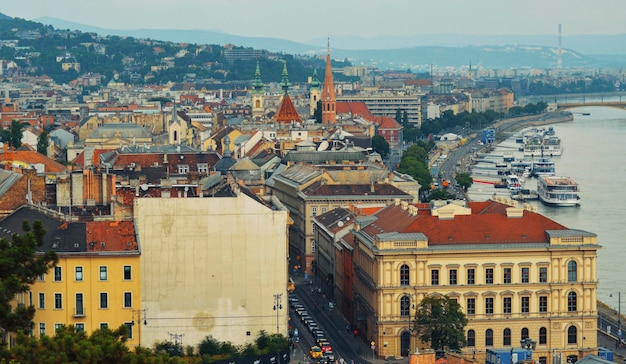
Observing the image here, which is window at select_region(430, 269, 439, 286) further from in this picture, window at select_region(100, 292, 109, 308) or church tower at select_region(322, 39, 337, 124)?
church tower at select_region(322, 39, 337, 124)

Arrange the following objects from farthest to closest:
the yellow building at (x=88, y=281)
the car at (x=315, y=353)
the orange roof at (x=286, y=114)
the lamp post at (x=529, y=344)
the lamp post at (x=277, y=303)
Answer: the orange roof at (x=286, y=114) → the car at (x=315, y=353) → the lamp post at (x=529, y=344) → the lamp post at (x=277, y=303) → the yellow building at (x=88, y=281)

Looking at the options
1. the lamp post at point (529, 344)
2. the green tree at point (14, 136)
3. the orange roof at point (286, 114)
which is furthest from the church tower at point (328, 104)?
the lamp post at point (529, 344)

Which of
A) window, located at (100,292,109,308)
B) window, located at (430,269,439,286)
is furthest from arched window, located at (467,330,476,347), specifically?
window, located at (100,292,109,308)

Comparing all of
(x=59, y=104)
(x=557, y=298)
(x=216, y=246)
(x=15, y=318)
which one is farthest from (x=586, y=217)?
(x=59, y=104)

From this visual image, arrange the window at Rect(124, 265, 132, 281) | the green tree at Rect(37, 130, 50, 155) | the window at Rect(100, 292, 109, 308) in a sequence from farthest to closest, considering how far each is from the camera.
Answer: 1. the green tree at Rect(37, 130, 50, 155)
2. the window at Rect(124, 265, 132, 281)
3. the window at Rect(100, 292, 109, 308)

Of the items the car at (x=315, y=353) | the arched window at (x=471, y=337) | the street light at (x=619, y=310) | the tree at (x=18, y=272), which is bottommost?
the street light at (x=619, y=310)

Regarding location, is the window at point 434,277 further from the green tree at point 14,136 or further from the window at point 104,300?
the green tree at point 14,136

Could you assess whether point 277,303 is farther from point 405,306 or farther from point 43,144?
point 43,144

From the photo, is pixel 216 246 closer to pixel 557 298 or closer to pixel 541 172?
pixel 557 298
